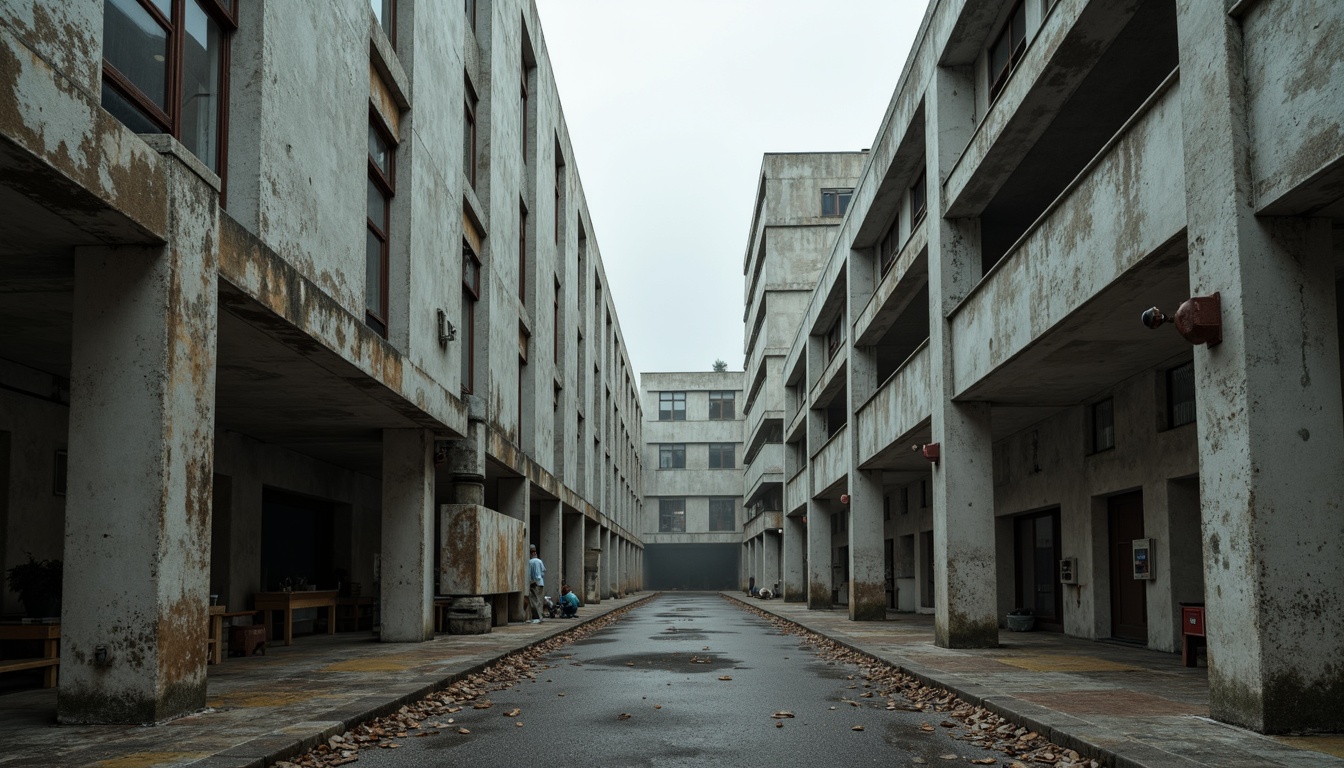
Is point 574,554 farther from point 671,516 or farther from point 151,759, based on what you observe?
point 671,516

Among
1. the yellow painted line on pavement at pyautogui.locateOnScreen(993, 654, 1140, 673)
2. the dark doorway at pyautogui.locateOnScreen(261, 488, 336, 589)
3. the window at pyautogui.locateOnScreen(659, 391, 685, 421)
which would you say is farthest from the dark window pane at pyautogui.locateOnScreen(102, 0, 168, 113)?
the window at pyautogui.locateOnScreen(659, 391, 685, 421)

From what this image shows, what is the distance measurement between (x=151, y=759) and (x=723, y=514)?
230 ft

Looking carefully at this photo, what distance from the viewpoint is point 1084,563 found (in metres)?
18.2

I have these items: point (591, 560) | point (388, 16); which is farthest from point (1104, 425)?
point (591, 560)

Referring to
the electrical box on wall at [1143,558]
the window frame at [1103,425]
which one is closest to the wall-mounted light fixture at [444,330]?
the window frame at [1103,425]

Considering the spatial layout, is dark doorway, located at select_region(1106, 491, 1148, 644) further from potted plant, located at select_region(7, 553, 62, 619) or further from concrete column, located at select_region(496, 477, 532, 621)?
potted plant, located at select_region(7, 553, 62, 619)

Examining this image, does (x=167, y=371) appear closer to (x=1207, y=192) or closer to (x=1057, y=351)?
(x=1207, y=192)

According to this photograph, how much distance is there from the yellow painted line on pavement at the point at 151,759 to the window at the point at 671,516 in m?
69.7

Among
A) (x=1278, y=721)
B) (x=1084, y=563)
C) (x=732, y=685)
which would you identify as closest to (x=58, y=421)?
(x=732, y=685)

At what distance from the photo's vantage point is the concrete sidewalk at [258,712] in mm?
6598

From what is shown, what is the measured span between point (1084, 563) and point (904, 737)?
11256mm

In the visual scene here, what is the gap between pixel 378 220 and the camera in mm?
15336

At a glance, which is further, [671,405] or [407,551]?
[671,405]

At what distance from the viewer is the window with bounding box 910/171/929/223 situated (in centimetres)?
2070
